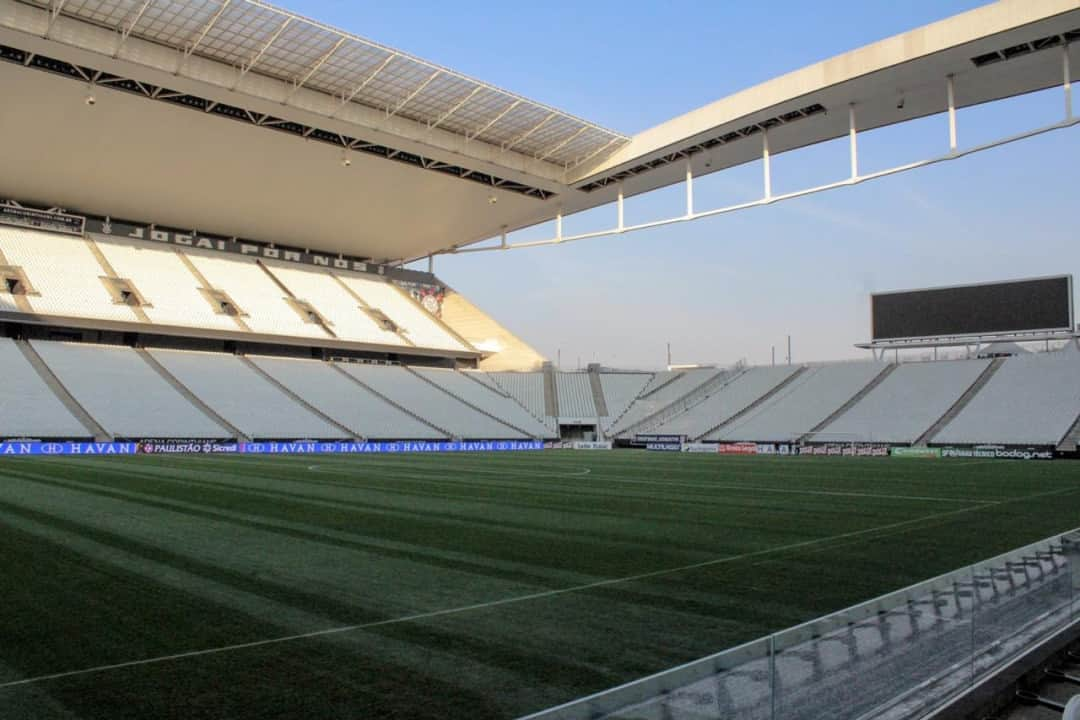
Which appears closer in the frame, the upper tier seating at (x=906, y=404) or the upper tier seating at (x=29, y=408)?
the upper tier seating at (x=29, y=408)

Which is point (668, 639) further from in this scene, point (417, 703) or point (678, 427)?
point (678, 427)

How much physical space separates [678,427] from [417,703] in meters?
45.4

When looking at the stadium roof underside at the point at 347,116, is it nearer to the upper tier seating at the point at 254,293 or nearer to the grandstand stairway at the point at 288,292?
the upper tier seating at the point at 254,293

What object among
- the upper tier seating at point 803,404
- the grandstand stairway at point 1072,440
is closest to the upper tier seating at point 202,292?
the upper tier seating at point 803,404

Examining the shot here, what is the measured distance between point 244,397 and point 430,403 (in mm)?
10869

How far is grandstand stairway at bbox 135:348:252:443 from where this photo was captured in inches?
1468

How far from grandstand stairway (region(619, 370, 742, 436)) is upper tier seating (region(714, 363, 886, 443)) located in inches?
194

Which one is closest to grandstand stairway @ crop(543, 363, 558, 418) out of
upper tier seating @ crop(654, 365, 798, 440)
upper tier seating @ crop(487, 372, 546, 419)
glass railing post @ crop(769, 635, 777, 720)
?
upper tier seating @ crop(487, 372, 546, 419)

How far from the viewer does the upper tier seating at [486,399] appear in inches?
1930

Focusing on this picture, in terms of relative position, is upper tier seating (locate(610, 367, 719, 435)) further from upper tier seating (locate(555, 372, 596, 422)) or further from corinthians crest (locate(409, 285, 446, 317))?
corinthians crest (locate(409, 285, 446, 317))

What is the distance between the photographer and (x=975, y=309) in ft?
141

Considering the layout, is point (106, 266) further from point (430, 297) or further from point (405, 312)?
point (430, 297)

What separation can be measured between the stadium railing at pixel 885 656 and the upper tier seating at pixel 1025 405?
35.3 metres

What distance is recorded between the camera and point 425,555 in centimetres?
923
